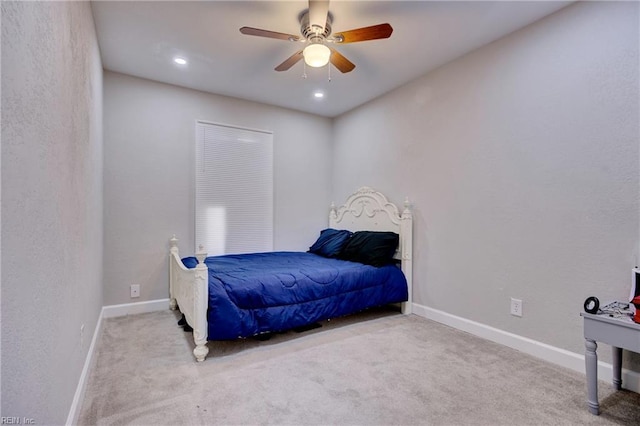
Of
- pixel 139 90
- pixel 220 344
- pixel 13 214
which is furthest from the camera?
pixel 139 90

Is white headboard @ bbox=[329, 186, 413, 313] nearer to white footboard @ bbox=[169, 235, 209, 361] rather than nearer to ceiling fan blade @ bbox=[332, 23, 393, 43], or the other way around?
ceiling fan blade @ bbox=[332, 23, 393, 43]

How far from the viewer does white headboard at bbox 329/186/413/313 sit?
3.43 m

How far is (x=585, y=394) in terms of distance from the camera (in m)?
1.85

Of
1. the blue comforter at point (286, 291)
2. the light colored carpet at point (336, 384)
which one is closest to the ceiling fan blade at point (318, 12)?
the blue comforter at point (286, 291)

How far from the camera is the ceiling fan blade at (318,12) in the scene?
1.99m

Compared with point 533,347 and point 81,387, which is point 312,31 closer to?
point 81,387

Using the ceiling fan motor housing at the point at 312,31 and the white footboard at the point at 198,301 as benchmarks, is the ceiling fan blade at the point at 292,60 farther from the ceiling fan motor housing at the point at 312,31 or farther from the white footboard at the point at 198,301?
the white footboard at the point at 198,301

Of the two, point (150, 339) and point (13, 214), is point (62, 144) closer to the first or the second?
point (13, 214)

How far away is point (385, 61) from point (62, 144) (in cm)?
276

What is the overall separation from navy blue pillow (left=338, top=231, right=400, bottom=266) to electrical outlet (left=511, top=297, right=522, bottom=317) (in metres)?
1.23

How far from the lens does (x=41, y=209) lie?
1104 mm

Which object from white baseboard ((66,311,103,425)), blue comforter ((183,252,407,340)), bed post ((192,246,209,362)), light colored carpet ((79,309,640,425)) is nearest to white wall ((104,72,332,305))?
blue comforter ((183,252,407,340))

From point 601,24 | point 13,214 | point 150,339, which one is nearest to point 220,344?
point 150,339

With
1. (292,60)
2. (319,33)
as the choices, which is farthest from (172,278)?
(319,33)
